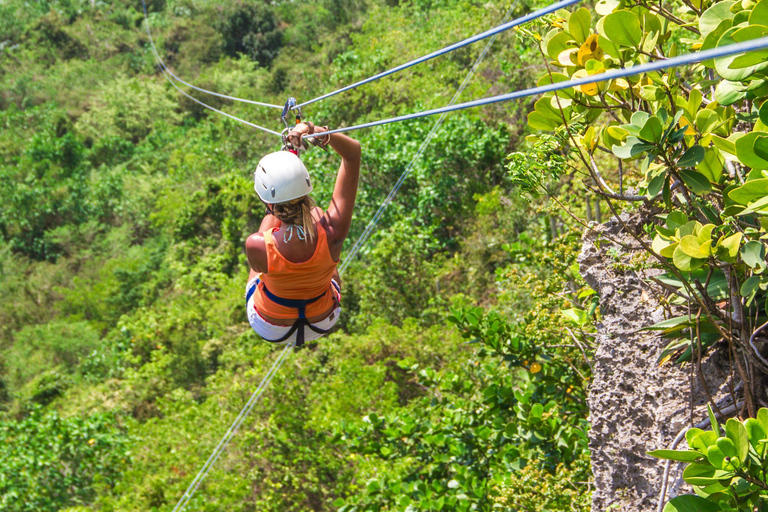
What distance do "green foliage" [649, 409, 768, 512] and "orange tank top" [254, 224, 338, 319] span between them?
6.02 feet

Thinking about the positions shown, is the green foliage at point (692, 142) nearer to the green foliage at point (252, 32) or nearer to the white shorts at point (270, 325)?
the white shorts at point (270, 325)

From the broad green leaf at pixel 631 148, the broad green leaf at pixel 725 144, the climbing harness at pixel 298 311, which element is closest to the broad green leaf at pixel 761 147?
the broad green leaf at pixel 725 144

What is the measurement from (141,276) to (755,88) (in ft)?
64.4

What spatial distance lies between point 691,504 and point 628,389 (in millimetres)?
1133

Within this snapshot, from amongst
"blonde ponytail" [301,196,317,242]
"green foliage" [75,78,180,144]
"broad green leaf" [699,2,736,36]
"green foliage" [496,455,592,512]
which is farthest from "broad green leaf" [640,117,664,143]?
"green foliage" [75,78,180,144]

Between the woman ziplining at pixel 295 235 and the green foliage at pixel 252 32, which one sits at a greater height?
the woman ziplining at pixel 295 235

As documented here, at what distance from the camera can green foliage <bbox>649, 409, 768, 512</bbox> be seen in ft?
5.16

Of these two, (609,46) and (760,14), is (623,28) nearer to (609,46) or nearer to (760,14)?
(609,46)

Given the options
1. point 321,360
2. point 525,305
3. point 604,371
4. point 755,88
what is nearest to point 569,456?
point 604,371

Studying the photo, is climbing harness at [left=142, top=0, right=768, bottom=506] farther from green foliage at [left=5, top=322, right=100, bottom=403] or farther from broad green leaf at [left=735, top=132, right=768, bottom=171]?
green foliage at [left=5, top=322, right=100, bottom=403]

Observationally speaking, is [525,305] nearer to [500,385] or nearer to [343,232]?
[500,385]

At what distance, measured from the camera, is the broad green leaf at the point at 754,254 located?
1.77 metres

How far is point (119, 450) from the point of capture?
10.3 meters

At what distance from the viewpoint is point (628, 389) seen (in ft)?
9.16
